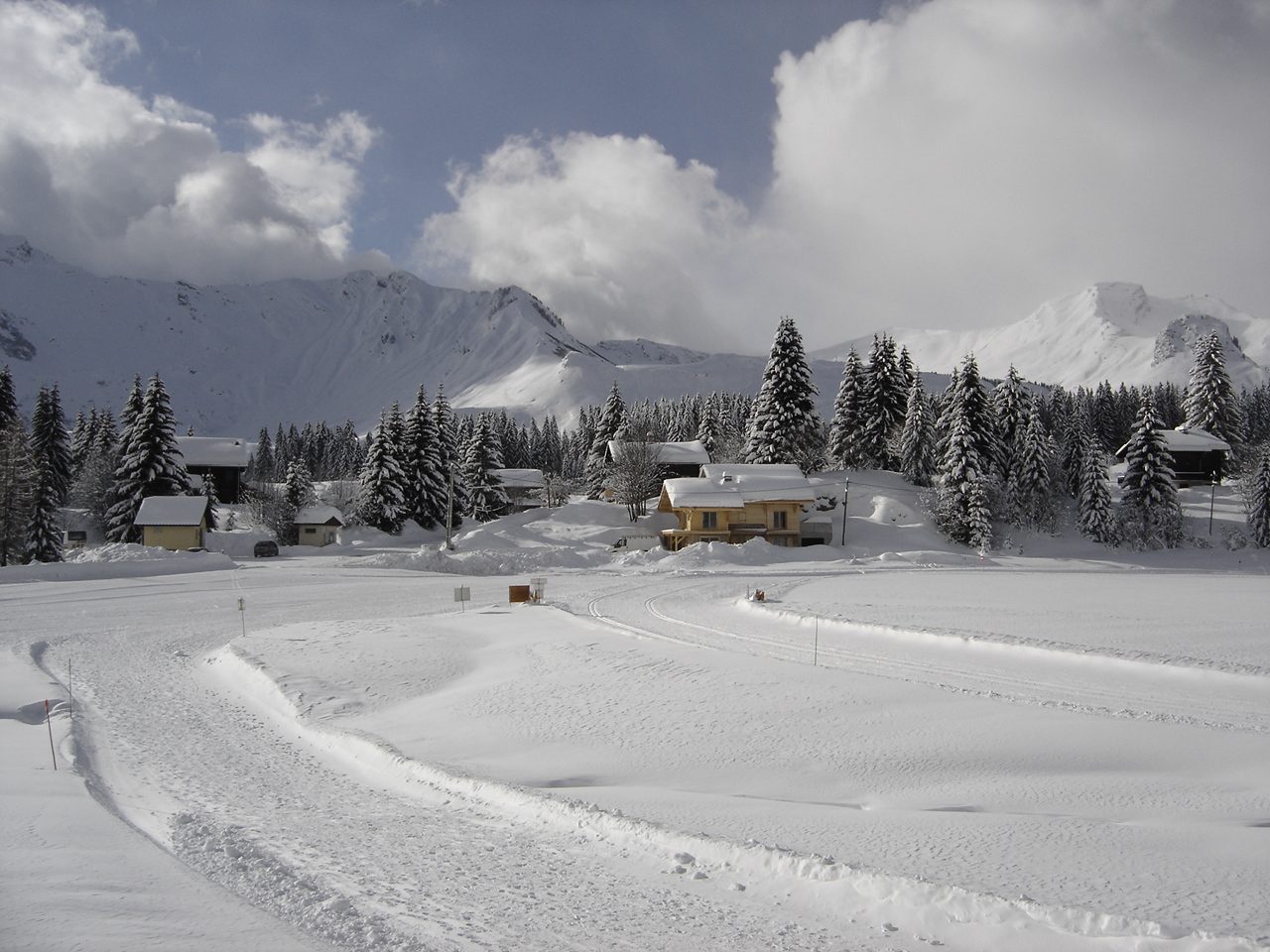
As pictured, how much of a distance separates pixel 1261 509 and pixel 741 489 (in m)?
37.5

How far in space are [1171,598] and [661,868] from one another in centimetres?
3186

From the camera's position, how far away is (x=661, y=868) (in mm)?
8234

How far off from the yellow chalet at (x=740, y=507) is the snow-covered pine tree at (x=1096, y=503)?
832 inches

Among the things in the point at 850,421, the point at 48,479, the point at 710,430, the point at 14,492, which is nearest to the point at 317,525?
the point at 48,479

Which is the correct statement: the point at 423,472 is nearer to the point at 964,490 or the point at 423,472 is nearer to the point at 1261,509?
the point at 964,490

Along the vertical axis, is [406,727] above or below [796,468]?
below

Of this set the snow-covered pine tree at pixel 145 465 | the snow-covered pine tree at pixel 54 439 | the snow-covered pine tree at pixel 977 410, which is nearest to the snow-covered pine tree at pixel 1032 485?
the snow-covered pine tree at pixel 977 410

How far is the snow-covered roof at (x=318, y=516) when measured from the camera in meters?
67.7

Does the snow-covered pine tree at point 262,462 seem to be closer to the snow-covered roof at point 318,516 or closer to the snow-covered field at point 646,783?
the snow-covered roof at point 318,516

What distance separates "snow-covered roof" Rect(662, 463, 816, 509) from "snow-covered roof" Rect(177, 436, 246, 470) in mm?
48646

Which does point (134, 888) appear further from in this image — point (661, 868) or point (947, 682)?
point (947, 682)

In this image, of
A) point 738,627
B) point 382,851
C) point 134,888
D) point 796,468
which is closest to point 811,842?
point 382,851

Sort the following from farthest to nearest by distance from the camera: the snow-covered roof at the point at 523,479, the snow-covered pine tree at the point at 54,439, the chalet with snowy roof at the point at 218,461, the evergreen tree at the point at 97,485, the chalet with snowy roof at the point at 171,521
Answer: the snow-covered roof at the point at 523,479 → the chalet with snowy roof at the point at 218,461 → the snow-covered pine tree at the point at 54,439 → the evergreen tree at the point at 97,485 → the chalet with snowy roof at the point at 171,521

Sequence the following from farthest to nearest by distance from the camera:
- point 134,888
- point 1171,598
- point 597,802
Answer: point 1171,598
point 597,802
point 134,888
